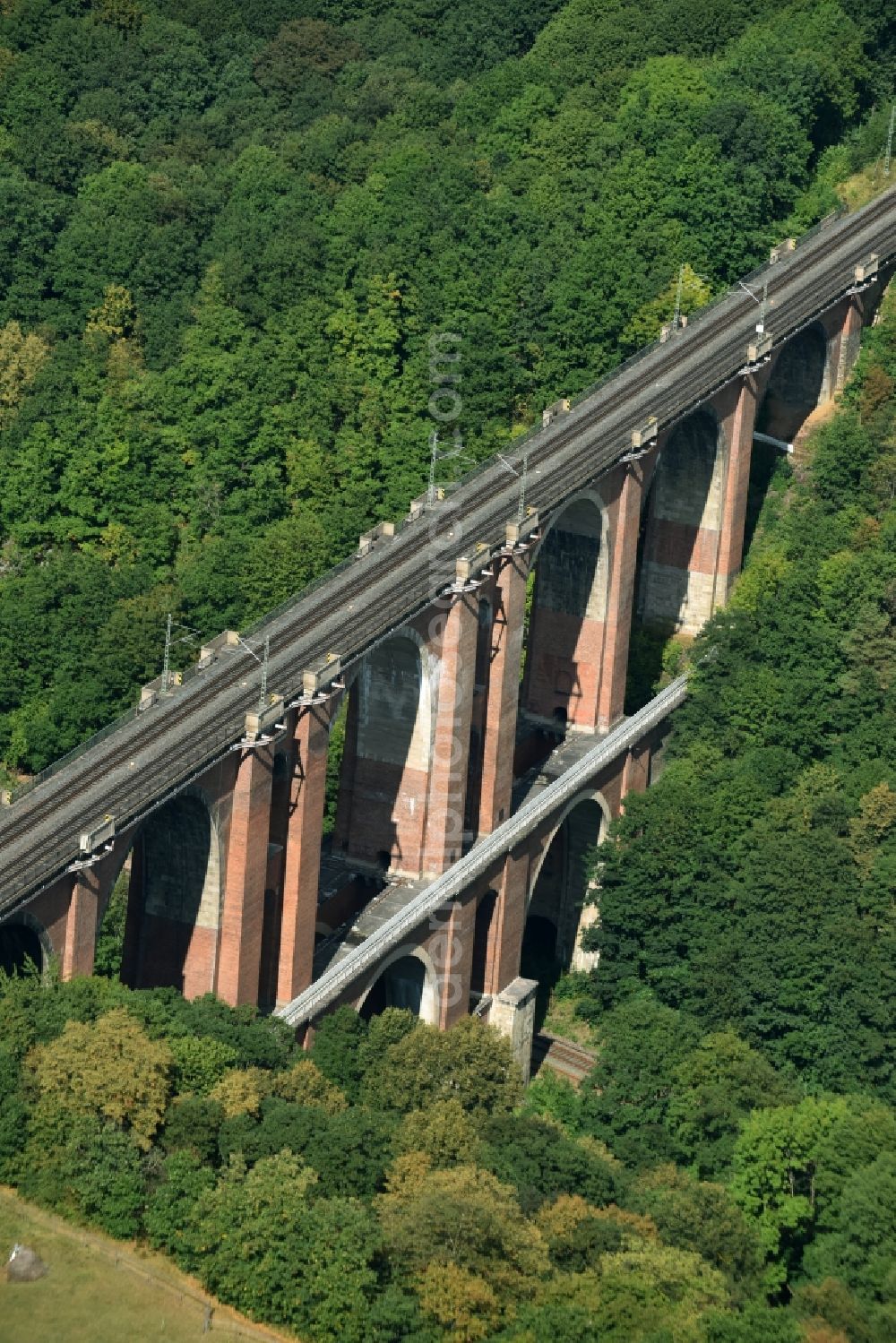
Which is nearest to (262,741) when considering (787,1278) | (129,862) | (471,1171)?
(129,862)

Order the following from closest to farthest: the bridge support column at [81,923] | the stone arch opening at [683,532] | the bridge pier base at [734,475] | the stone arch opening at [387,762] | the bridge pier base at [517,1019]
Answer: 1. the bridge support column at [81,923]
2. the stone arch opening at [387,762]
3. the bridge pier base at [517,1019]
4. the bridge pier base at [734,475]
5. the stone arch opening at [683,532]

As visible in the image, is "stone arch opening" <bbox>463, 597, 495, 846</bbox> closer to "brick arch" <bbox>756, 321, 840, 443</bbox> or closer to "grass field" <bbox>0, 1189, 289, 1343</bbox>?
"brick arch" <bbox>756, 321, 840, 443</bbox>

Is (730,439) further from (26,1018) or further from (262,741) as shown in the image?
(26,1018)

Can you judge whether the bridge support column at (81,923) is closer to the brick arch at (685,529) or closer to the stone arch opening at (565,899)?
the stone arch opening at (565,899)

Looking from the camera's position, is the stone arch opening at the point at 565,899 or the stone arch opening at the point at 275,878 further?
the stone arch opening at the point at 565,899

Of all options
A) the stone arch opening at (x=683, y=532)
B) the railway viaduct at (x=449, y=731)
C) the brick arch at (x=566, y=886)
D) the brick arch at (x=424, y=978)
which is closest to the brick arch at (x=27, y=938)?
the railway viaduct at (x=449, y=731)

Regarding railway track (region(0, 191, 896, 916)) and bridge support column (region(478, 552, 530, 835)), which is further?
bridge support column (region(478, 552, 530, 835))

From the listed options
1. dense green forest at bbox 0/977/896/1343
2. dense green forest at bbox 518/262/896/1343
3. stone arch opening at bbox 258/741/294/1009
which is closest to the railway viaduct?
stone arch opening at bbox 258/741/294/1009
